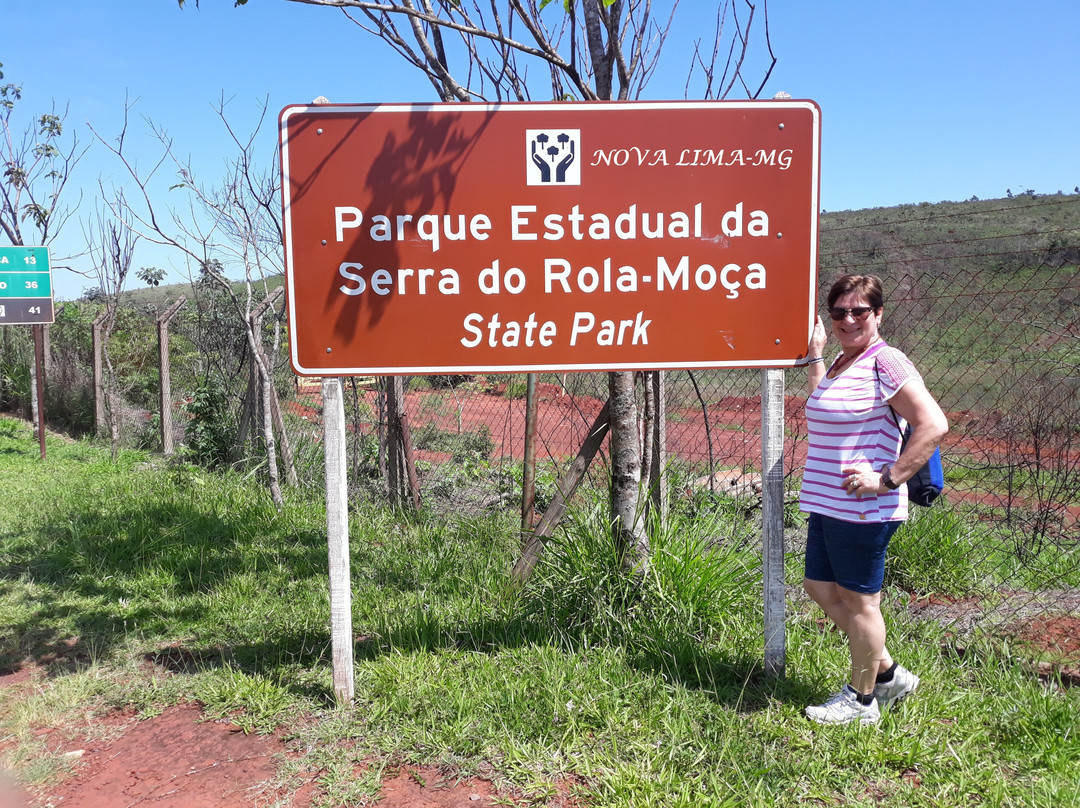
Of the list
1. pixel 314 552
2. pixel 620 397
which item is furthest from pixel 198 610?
pixel 620 397

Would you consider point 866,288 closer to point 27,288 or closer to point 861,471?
point 861,471

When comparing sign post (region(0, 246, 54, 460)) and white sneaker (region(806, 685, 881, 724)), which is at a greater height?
sign post (region(0, 246, 54, 460))

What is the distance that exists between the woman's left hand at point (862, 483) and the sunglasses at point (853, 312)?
0.54 meters

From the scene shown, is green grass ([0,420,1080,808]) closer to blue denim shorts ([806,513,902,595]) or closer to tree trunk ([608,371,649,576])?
tree trunk ([608,371,649,576])

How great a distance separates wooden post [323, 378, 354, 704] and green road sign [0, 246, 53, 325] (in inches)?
352

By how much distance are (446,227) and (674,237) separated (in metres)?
0.92

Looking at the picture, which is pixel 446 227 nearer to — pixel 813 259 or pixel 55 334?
pixel 813 259

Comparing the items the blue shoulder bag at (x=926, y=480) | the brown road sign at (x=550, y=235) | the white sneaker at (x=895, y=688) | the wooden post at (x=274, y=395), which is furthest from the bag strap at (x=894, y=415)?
the wooden post at (x=274, y=395)

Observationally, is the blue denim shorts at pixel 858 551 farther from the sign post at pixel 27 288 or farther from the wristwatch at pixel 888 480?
the sign post at pixel 27 288

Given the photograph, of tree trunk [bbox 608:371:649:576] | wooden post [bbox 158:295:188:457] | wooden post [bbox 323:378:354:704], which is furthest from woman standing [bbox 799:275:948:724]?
wooden post [bbox 158:295:188:457]

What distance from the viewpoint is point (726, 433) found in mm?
11414

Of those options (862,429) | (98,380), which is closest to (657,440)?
(862,429)

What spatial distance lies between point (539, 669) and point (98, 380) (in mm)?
9509

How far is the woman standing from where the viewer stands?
2.43 metres
